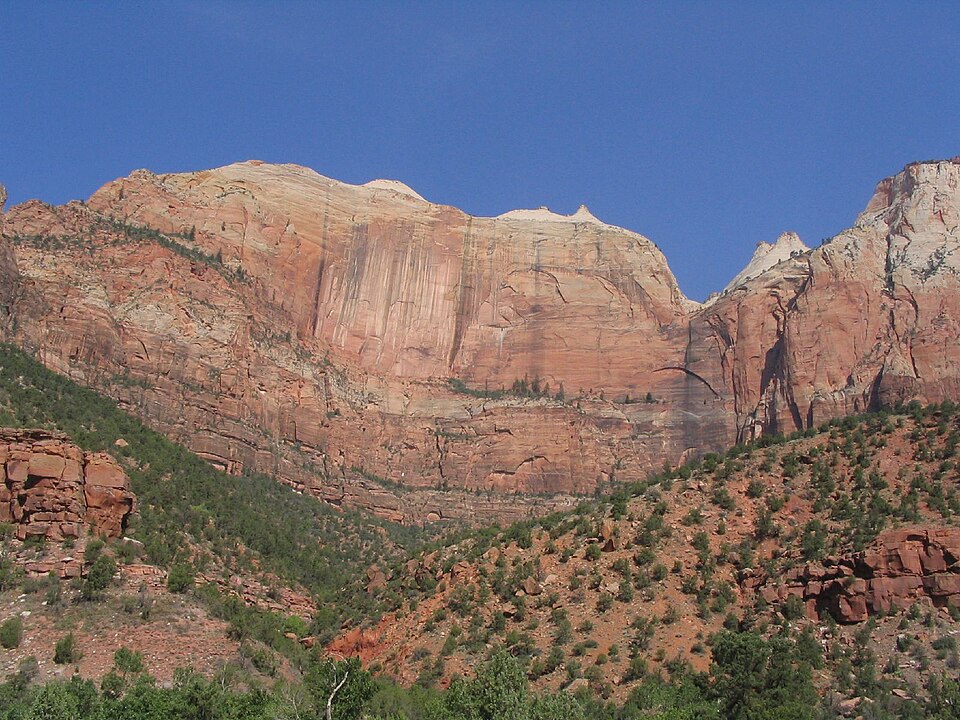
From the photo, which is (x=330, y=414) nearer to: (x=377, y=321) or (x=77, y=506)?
(x=377, y=321)

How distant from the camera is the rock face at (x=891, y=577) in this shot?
54.5m

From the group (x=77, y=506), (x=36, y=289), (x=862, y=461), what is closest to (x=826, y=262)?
(x=862, y=461)

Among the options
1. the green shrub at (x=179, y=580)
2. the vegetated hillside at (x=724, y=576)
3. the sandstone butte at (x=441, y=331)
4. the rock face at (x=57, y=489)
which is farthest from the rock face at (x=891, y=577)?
the sandstone butte at (x=441, y=331)

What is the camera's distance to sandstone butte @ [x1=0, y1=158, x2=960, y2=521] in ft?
338

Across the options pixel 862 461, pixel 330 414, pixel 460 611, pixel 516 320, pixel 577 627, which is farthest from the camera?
pixel 516 320

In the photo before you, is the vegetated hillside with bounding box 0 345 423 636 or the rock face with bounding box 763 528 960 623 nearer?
the rock face with bounding box 763 528 960 623

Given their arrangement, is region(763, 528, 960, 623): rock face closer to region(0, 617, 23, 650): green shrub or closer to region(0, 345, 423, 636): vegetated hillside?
region(0, 345, 423, 636): vegetated hillside

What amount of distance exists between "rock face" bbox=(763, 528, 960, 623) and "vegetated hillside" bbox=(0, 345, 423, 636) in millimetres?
23947

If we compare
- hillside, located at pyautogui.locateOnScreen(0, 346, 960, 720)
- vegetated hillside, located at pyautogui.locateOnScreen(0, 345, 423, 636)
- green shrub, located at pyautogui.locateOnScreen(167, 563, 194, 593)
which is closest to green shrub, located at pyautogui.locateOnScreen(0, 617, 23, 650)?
hillside, located at pyautogui.locateOnScreen(0, 346, 960, 720)

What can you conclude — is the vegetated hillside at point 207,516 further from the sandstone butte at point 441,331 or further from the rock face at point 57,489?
the sandstone butte at point 441,331

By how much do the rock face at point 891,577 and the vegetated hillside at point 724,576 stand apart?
7cm

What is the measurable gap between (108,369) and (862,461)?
55.8 meters

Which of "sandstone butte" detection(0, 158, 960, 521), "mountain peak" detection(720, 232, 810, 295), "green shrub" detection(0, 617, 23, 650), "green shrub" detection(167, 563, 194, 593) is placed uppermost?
"mountain peak" detection(720, 232, 810, 295)

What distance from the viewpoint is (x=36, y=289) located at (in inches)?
3816
